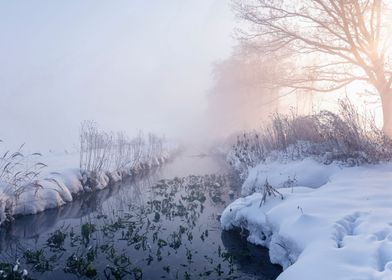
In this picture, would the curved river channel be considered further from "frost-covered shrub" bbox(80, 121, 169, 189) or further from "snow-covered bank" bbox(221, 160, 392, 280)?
"frost-covered shrub" bbox(80, 121, 169, 189)

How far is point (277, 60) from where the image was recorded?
1465 centimetres

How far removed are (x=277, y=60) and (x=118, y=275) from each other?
1116cm

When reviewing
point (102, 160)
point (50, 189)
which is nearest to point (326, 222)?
point (50, 189)

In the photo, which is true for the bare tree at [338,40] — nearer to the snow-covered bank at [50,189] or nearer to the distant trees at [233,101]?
the snow-covered bank at [50,189]

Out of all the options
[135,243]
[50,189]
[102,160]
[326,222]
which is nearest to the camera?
[326,222]

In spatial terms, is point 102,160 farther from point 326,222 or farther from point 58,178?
point 326,222

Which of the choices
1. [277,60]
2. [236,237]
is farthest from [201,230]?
[277,60]

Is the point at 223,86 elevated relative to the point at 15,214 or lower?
elevated

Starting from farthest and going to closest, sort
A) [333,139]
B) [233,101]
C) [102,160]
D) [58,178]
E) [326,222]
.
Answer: [233,101] → [102,160] → [58,178] → [333,139] → [326,222]

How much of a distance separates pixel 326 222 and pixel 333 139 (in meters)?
5.21

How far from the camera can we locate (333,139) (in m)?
10.3

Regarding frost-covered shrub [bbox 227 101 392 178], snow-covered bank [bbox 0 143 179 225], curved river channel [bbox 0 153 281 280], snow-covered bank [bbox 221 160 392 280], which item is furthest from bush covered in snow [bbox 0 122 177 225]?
frost-covered shrub [bbox 227 101 392 178]

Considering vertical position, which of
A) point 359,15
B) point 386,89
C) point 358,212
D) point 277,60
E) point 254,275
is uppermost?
point 359,15

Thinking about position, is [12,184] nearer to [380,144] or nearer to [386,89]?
[380,144]
